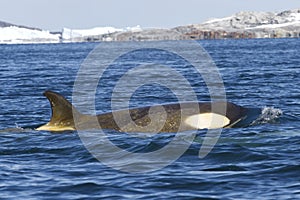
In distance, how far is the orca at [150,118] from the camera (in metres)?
14.2

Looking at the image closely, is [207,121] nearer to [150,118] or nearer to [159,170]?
[150,118]

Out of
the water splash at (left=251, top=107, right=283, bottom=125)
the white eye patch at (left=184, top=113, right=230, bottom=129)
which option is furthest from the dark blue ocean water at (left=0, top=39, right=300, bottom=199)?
the white eye patch at (left=184, top=113, right=230, bottom=129)

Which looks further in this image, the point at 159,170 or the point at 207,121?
the point at 207,121

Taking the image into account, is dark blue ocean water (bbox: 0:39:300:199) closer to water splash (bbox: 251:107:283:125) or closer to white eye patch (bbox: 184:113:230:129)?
water splash (bbox: 251:107:283:125)

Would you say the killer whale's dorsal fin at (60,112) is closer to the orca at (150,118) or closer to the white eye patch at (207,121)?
the orca at (150,118)

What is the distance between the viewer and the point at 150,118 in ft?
46.8

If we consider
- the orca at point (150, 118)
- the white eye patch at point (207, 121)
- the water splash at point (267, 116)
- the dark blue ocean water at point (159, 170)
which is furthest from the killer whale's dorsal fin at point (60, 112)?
the water splash at point (267, 116)

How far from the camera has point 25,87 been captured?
→ 29078mm

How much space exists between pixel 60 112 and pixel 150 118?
5.84ft

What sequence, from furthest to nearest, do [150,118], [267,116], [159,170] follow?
[267,116], [150,118], [159,170]

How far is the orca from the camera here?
14156 mm

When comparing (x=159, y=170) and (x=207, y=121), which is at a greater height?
(x=207, y=121)

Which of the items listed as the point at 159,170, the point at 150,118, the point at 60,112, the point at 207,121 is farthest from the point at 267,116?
the point at 159,170

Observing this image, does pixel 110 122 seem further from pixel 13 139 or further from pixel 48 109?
pixel 48 109
